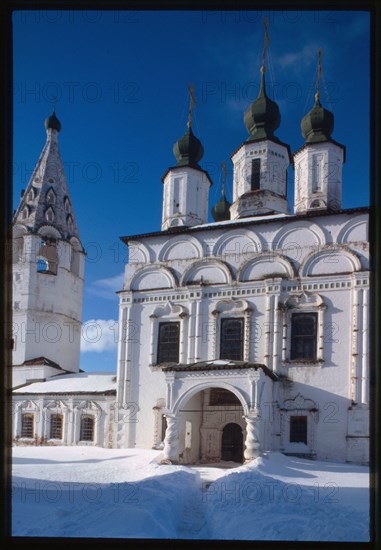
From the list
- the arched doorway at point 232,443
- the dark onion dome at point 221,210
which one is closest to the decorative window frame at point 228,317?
the arched doorway at point 232,443

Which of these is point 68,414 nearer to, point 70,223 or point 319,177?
point 70,223

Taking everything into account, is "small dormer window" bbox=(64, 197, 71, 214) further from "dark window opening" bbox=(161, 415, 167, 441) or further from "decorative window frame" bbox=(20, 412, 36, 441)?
"dark window opening" bbox=(161, 415, 167, 441)

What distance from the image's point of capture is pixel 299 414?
1482 cm

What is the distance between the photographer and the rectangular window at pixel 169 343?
1682cm

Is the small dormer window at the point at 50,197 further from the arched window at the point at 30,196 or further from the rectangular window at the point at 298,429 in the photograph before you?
the rectangular window at the point at 298,429

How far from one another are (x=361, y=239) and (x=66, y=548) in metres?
14.2

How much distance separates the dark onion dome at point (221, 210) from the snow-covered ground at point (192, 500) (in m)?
15.1

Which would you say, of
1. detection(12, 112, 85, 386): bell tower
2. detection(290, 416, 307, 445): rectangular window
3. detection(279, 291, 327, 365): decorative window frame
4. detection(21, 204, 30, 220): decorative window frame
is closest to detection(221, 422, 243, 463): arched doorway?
detection(290, 416, 307, 445): rectangular window

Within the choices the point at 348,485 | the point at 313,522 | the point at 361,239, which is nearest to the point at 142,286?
the point at 361,239

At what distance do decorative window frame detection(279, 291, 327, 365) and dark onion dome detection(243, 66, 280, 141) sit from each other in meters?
6.81

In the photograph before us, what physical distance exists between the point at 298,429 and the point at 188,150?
1100 centimetres

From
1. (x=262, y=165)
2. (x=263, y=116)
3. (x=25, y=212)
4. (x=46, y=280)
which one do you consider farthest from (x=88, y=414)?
(x=263, y=116)

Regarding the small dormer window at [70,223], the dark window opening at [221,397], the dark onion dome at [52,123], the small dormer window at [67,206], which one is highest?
the dark onion dome at [52,123]

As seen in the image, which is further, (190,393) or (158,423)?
(158,423)
